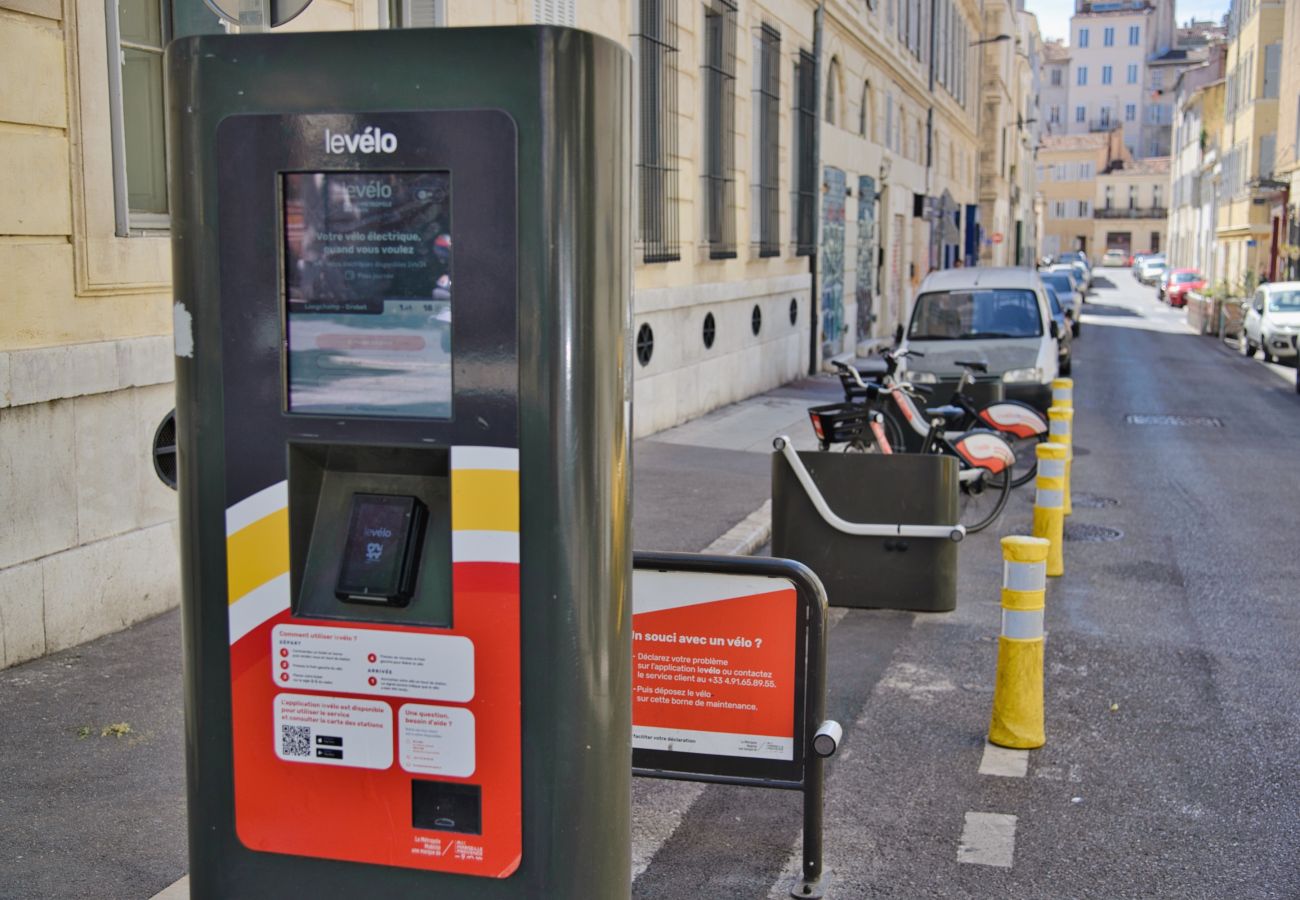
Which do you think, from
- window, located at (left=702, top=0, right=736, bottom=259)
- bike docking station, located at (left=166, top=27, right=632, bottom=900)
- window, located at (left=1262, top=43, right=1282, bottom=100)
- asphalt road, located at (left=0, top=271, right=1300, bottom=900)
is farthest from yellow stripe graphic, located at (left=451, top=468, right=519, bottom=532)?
window, located at (left=1262, top=43, right=1282, bottom=100)

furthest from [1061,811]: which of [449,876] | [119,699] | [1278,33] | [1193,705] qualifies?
[1278,33]

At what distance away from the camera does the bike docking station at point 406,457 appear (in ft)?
9.49

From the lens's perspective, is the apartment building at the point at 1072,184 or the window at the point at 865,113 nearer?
the window at the point at 865,113

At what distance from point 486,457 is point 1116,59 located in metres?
136

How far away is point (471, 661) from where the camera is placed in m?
3.04

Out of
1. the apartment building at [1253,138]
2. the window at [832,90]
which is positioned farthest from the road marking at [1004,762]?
the apartment building at [1253,138]

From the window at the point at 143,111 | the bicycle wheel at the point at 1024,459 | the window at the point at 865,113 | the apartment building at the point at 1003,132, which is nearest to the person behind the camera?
the window at the point at 143,111

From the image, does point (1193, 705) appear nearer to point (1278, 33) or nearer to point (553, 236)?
point (553, 236)

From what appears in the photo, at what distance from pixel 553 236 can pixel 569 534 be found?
1.91 ft

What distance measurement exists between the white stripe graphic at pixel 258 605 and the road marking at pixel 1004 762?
338cm

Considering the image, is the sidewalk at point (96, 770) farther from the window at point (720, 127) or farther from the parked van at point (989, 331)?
the window at point (720, 127)

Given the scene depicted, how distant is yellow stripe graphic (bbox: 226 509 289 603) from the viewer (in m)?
3.10

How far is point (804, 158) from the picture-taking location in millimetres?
22844

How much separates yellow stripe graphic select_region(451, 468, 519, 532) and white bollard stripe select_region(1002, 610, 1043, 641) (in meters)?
3.36
